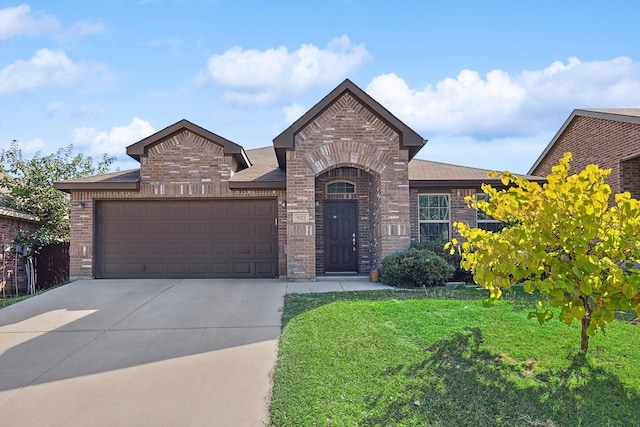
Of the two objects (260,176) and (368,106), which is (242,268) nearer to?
(260,176)

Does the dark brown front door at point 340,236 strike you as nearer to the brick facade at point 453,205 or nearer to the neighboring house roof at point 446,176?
the brick facade at point 453,205

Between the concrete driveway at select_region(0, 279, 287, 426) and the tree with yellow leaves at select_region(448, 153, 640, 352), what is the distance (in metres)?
2.84

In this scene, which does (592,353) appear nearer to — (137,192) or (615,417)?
(615,417)

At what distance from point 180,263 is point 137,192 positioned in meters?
2.35

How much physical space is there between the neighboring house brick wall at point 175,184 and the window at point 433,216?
13.9ft

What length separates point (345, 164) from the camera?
455 inches

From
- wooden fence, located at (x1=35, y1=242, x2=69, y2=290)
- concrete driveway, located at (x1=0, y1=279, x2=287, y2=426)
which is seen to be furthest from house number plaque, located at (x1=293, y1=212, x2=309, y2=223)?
wooden fence, located at (x1=35, y1=242, x2=69, y2=290)

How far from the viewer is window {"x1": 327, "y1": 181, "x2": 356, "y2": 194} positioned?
43.7 feet

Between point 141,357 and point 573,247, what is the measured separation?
17.7 feet

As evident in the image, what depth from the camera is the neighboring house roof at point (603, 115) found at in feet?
37.9

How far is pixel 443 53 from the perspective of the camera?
31.5 feet

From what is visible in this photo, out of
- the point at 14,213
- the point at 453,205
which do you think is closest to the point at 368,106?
the point at 453,205

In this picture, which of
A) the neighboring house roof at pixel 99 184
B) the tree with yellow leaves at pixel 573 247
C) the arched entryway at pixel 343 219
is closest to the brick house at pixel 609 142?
the arched entryway at pixel 343 219

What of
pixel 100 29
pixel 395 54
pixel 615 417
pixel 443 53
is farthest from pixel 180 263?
pixel 615 417
